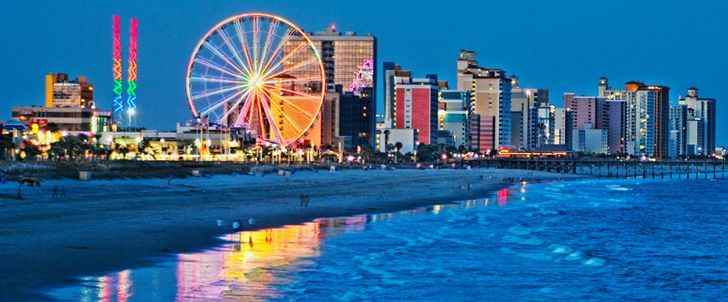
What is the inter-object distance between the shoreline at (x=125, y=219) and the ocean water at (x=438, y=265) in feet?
2.85

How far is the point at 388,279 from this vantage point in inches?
853

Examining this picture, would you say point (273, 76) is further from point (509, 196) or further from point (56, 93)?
point (56, 93)

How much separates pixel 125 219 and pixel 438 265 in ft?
43.4

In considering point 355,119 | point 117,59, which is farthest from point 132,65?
point 355,119

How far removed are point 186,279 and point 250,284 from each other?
1285 millimetres

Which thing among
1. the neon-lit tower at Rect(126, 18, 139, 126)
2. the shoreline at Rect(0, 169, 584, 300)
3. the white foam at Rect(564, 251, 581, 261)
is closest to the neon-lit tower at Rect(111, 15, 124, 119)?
the neon-lit tower at Rect(126, 18, 139, 126)

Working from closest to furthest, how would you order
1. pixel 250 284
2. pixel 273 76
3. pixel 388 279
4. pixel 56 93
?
1. pixel 250 284
2. pixel 388 279
3. pixel 273 76
4. pixel 56 93

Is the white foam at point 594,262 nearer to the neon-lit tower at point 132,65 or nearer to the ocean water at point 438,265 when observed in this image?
the ocean water at point 438,265

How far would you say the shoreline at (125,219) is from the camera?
2169 centimetres

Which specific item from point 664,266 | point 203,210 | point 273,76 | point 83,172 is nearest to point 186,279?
point 664,266

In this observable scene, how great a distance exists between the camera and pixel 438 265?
24.5 metres

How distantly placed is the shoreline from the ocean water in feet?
2.85

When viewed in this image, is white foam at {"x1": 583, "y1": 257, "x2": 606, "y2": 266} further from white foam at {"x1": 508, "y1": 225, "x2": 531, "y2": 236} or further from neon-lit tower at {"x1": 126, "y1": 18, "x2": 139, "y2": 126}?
neon-lit tower at {"x1": 126, "y1": 18, "x2": 139, "y2": 126}

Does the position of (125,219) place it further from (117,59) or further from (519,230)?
(117,59)
